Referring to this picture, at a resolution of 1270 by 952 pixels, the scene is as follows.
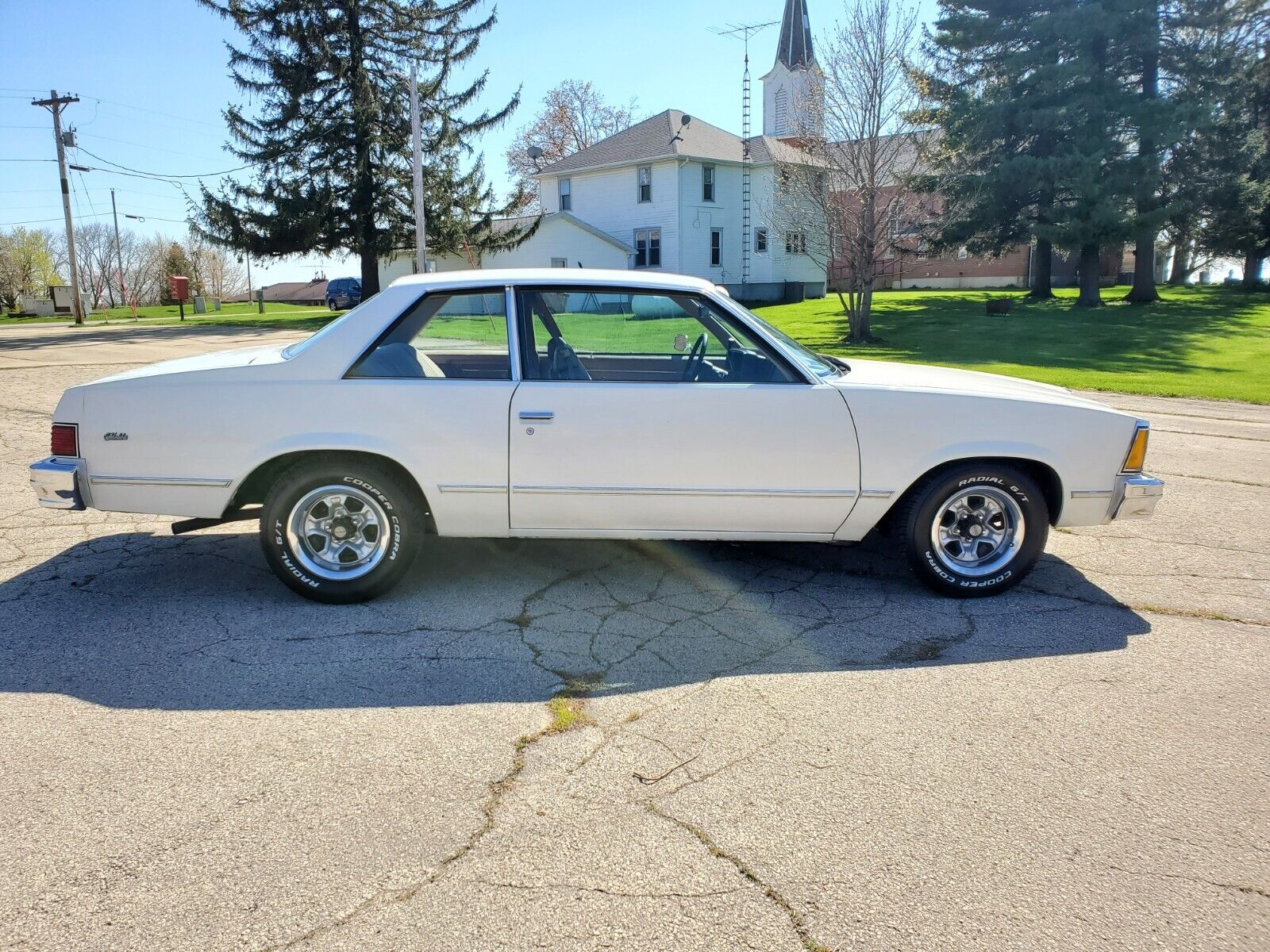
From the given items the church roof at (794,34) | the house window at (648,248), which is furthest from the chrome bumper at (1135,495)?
the church roof at (794,34)

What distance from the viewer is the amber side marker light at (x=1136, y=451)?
464cm

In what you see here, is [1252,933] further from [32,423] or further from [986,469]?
[32,423]

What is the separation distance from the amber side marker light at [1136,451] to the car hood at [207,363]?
4.40 metres

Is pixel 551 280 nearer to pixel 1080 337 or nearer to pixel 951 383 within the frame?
pixel 951 383

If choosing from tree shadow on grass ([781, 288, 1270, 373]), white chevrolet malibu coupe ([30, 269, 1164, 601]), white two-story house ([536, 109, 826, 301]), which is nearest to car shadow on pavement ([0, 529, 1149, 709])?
white chevrolet malibu coupe ([30, 269, 1164, 601])

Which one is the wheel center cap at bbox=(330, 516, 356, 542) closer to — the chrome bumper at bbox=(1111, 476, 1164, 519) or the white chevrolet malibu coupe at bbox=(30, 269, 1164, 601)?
the white chevrolet malibu coupe at bbox=(30, 269, 1164, 601)

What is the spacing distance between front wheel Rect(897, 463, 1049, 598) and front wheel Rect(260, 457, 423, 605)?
258 centimetres

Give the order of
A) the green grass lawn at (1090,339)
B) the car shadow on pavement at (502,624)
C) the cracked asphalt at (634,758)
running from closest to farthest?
the cracked asphalt at (634,758) → the car shadow on pavement at (502,624) → the green grass lawn at (1090,339)

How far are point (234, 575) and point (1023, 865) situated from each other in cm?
424

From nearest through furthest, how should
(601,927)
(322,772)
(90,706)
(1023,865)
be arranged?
(601,927)
(1023,865)
(322,772)
(90,706)

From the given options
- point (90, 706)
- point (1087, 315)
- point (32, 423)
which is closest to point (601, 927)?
point (90, 706)

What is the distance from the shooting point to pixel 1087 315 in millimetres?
29516

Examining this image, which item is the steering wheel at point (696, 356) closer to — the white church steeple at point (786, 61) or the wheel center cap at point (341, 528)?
the wheel center cap at point (341, 528)

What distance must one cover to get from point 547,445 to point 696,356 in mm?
941
